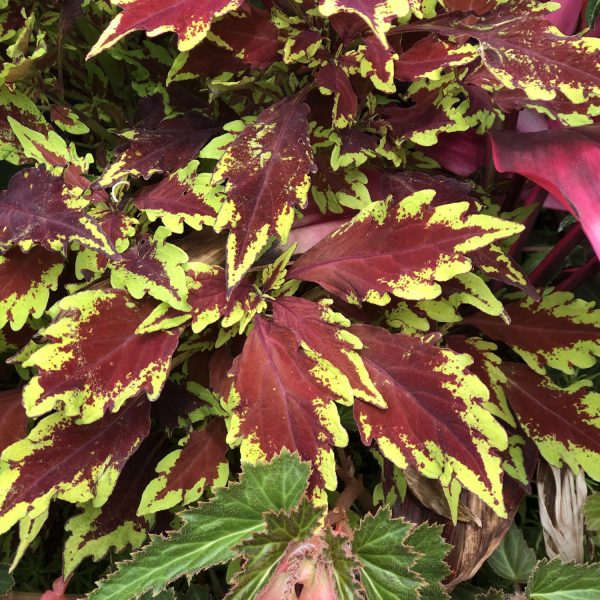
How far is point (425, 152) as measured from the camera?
0.91m

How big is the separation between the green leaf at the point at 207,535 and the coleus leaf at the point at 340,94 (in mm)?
322

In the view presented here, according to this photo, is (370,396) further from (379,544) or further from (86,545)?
(86,545)

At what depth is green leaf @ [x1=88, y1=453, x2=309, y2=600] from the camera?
0.62 meters

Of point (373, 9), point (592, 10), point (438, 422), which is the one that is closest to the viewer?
point (373, 9)

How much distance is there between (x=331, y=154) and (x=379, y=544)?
383 mm

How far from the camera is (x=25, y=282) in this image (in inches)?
28.6

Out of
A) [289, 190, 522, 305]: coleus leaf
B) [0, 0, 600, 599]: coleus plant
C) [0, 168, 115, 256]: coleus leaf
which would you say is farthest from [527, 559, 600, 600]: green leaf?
[0, 168, 115, 256]: coleus leaf

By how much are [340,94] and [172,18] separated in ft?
0.56

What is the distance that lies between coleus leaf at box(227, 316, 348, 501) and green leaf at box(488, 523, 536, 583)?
0.32 metres

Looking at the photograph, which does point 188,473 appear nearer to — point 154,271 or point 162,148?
point 154,271

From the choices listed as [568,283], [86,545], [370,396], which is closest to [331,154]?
[370,396]

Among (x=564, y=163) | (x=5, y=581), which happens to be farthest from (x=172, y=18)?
(x=5, y=581)

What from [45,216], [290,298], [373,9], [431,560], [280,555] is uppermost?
[373,9]

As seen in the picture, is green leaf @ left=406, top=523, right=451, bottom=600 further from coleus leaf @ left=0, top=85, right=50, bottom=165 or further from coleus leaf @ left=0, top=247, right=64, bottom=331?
coleus leaf @ left=0, top=85, right=50, bottom=165
